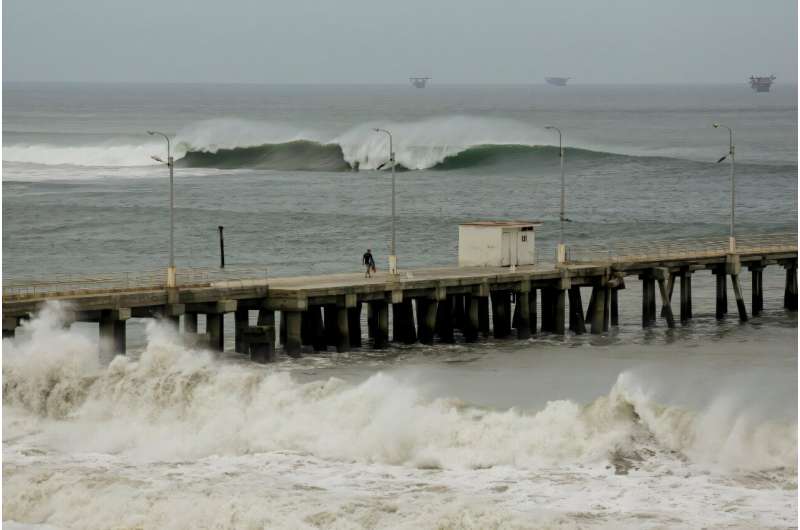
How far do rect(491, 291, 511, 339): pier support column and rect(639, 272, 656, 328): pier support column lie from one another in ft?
14.5

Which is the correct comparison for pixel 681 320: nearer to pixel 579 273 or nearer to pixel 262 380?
pixel 579 273

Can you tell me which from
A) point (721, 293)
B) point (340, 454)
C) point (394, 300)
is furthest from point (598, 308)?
point (340, 454)

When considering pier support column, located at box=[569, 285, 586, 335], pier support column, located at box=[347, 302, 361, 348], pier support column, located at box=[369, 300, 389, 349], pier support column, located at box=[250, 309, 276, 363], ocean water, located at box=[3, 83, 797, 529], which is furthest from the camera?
pier support column, located at box=[569, 285, 586, 335]

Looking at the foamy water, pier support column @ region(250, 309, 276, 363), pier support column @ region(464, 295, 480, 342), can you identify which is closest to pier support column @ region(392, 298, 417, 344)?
pier support column @ region(464, 295, 480, 342)

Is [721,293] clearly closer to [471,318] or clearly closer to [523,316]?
[523,316]

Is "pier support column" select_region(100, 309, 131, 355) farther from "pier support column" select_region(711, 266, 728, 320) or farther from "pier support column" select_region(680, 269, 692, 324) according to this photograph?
"pier support column" select_region(711, 266, 728, 320)

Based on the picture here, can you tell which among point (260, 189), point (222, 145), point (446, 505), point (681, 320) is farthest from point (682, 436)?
point (222, 145)

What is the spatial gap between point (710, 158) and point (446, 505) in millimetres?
94749

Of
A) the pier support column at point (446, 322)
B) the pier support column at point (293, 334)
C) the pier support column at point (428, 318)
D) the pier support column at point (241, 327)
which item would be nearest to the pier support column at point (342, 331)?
the pier support column at point (293, 334)

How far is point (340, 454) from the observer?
2861 centimetres

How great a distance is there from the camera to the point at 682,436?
28391mm

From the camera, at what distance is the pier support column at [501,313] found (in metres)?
42.9

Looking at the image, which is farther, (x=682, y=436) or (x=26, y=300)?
(x=26, y=300)

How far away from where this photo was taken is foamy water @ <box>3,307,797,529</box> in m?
24.7
